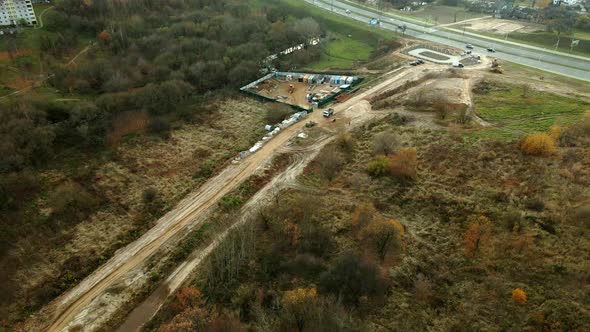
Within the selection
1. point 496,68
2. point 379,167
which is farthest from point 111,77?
point 496,68

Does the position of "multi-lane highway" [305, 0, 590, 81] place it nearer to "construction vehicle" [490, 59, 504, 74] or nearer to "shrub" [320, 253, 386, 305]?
"construction vehicle" [490, 59, 504, 74]

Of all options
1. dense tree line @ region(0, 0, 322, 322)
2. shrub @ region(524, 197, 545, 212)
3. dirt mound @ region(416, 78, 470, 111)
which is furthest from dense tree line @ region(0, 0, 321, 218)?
shrub @ region(524, 197, 545, 212)

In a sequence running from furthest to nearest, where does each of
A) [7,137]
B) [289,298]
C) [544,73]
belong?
[544,73] < [7,137] < [289,298]

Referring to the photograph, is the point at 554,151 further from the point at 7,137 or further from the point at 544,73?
the point at 7,137

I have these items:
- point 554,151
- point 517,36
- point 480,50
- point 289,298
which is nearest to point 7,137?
point 289,298

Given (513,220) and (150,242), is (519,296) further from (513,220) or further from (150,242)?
(150,242)

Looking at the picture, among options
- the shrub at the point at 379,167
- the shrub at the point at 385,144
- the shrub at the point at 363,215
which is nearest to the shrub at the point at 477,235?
the shrub at the point at 363,215
